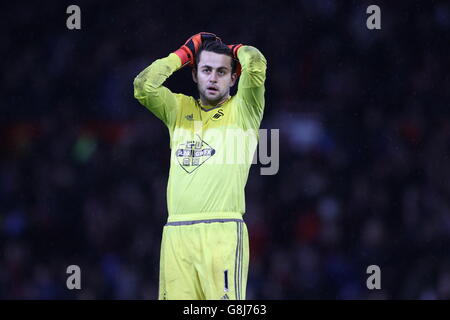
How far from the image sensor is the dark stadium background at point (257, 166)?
28.3ft

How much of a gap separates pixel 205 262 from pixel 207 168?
611 mm

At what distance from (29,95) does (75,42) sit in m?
0.79

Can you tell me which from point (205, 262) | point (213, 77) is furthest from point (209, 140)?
point (205, 262)

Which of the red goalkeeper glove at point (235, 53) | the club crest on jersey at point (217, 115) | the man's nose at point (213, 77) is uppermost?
the red goalkeeper glove at point (235, 53)

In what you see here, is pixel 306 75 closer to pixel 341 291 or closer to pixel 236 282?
pixel 341 291

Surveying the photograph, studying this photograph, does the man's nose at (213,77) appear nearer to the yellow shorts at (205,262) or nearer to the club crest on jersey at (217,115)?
the club crest on jersey at (217,115)

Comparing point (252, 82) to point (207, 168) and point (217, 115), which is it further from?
point (207, 168)

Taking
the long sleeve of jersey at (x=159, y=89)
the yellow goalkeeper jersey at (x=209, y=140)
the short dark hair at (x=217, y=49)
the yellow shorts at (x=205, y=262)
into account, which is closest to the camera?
the yellow shorts at (x=205, y=262)

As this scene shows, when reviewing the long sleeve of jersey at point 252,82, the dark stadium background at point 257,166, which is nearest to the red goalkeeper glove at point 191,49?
the long sleeve of jersey at point 252,82

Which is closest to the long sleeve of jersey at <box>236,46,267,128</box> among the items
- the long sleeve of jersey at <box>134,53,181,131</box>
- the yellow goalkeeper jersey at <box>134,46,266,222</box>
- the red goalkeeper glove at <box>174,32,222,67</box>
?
the yellow goalkeeper jersey at <box>134,46,266,222</box>

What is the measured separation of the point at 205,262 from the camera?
16.3ft

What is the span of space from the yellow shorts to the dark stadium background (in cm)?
355

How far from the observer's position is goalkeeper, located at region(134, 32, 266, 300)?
5.02m

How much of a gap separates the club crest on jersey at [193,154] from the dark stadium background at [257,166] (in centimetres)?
342
